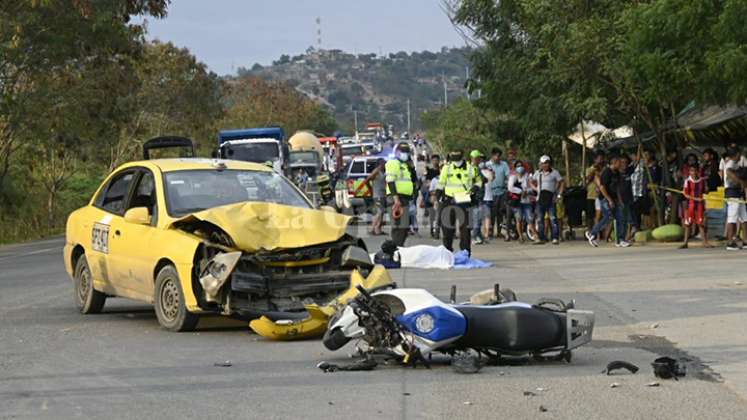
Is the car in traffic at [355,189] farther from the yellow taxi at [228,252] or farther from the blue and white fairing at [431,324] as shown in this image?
the blue and white fairing at [431,324]

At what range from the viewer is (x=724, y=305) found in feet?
45.7

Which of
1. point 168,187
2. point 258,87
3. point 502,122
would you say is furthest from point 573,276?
point 258,87

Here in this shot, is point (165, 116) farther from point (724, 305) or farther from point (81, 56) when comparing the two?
point (724, 305)

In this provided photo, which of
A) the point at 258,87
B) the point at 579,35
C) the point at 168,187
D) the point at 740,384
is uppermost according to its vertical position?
the point at 258,87

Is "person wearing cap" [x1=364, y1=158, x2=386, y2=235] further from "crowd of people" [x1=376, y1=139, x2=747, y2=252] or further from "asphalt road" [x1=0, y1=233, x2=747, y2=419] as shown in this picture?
"asphalt road" [x1=0, y1=233, x2=747, y2=419]

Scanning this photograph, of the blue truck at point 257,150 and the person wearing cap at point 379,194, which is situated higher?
the blue truck at point 257,150

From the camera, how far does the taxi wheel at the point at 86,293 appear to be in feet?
46.6

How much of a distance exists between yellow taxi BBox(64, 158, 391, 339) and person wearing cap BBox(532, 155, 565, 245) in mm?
12783

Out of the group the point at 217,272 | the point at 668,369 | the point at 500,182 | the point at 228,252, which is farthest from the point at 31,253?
the point at 668,369

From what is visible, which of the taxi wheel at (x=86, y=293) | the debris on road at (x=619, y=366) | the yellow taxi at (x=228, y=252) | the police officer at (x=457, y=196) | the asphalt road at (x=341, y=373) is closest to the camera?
the asphalt road at (x=341, y=373)

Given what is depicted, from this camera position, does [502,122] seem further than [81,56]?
No

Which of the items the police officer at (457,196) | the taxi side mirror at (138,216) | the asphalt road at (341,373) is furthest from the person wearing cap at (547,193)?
the taxi side mirror at (138,216)

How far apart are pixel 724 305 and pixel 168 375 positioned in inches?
261

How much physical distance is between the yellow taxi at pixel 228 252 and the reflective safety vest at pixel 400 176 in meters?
9.35
